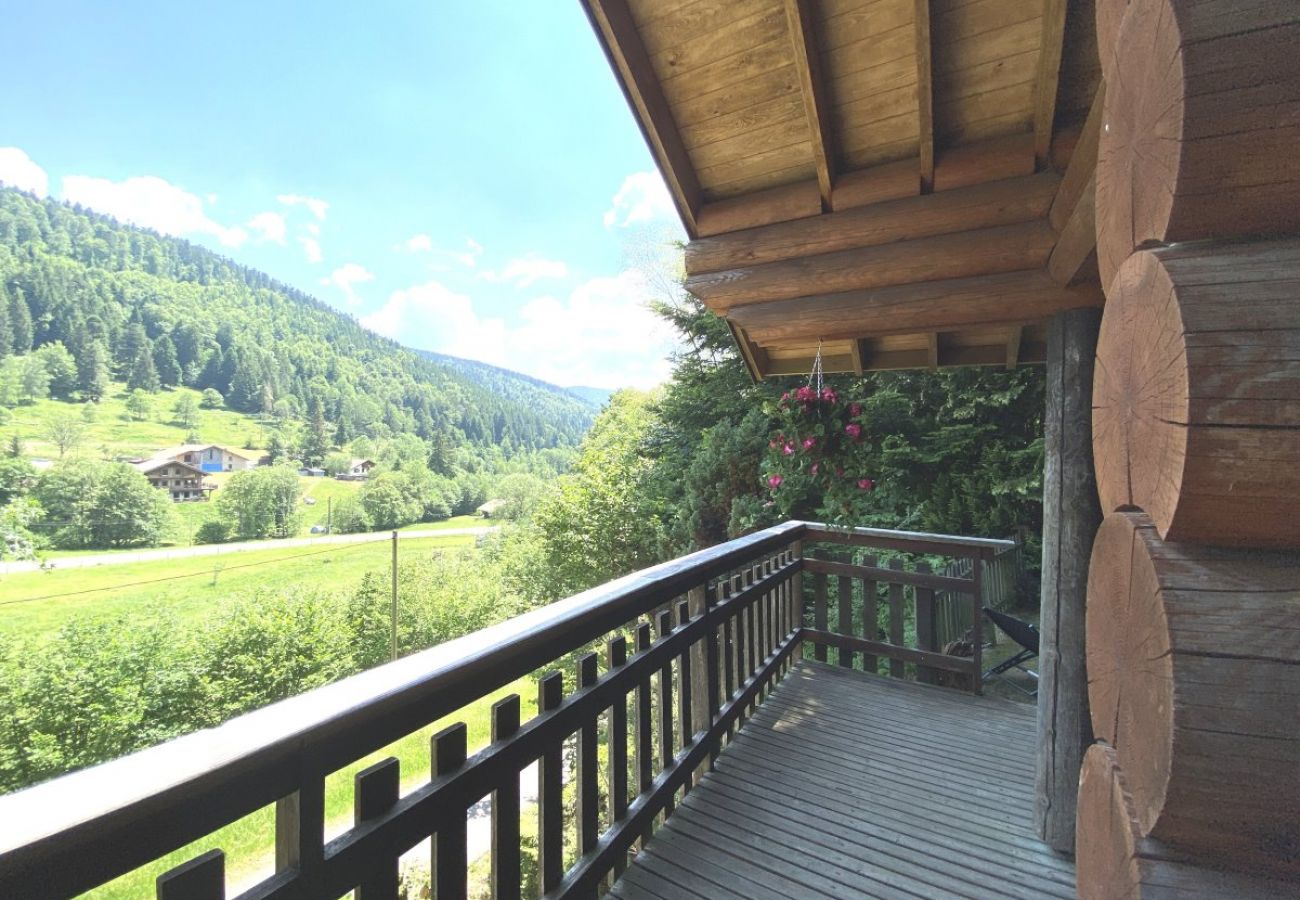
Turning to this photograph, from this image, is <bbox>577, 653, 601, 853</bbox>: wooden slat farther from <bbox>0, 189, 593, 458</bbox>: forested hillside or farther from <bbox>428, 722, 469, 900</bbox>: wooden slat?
<bbox>0, 189, 593, 458</bbox>: forested hillside

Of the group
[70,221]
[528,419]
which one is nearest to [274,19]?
[70,221]

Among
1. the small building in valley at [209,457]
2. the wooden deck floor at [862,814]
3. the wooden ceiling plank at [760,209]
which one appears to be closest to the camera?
the wooden deck floor at [862,814]

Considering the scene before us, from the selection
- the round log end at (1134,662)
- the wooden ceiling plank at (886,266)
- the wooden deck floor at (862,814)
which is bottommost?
the wooden deck floor at (862,814)

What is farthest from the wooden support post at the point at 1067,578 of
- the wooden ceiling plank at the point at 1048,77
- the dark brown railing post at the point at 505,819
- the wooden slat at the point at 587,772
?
the dark brown railing post at the point at 505,819

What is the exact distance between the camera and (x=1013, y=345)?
2.52 metres

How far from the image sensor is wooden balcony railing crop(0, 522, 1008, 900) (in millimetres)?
644

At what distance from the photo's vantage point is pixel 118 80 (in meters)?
89.1

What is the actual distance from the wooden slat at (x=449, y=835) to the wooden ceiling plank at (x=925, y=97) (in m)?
2.11

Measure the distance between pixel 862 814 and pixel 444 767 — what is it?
5.20ft

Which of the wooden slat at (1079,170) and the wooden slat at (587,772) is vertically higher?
the wooden slat at (1079,170)

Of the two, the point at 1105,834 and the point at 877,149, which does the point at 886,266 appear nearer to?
the point at 877,149

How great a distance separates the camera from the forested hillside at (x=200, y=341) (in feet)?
224

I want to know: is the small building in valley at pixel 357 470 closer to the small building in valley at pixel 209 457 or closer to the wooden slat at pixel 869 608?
the small building in valley at pixel 209 457

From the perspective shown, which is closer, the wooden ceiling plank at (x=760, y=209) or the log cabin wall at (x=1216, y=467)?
the log cabin wall at (x=1216, y=467)
